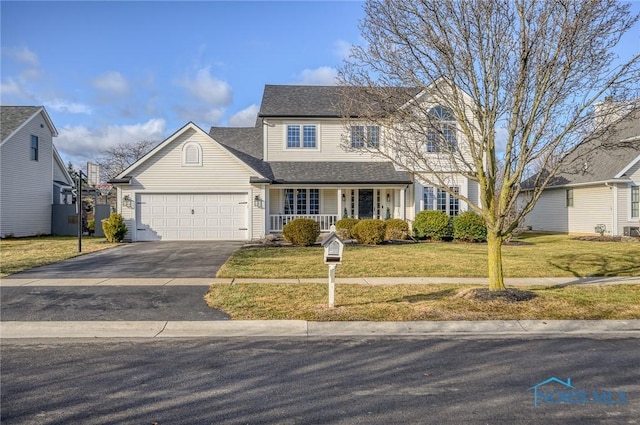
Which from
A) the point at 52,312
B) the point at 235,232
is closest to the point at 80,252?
the point at 235,232

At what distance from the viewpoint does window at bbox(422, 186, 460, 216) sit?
76.3 ft

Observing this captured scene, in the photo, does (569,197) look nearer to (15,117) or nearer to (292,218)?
(292,218)

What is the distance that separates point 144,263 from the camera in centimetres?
1427

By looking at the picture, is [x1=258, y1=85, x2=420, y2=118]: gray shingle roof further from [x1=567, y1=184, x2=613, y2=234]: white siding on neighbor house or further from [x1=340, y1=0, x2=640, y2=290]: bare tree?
[x1=567, y1=184, x2=613, y2=234]: white siding on neighbor house

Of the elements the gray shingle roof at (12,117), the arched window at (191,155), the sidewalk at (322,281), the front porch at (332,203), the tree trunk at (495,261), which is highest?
the gray shingle roof at (12,117)

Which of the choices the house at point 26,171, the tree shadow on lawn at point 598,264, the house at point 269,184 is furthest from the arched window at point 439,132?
the house at point 26,171

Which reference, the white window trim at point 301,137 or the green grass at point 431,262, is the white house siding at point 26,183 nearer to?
the white window trim at point 301,137

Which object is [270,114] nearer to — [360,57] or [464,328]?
[360,57]

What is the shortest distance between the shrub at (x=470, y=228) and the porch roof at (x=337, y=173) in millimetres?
3168

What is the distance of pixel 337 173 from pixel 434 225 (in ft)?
17.9

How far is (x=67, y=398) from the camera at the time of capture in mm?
4566

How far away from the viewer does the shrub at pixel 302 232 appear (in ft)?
60.4

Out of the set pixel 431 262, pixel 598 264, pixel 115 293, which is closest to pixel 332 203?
pixel 431 262

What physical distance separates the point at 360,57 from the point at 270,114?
Result: 47.3 ft
